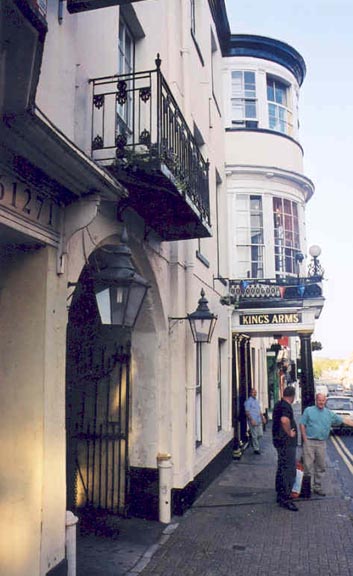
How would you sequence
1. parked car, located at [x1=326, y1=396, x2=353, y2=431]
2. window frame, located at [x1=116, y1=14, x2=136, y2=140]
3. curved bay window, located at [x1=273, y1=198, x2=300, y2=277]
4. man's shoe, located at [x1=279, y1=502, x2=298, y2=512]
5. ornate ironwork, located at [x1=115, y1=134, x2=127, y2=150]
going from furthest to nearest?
parked car, located at [x1=326, y1=396, x2=353, y2=431] < curved bay window, located at [x1=273, y1=198, x2=300, y2=277] < man's shoe, located at [x1=279, y1=502, x2=298, y2=512] < window frame, located at [x1=116, y1=14, x2=136, y2=140] < ornate ironwork, located at [x1=115, y1=134, x2=127, y2=150]

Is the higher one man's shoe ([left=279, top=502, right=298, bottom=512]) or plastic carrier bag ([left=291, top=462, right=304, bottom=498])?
plastic carrier bag ([left=291, top=462, right=304, bottom=498])

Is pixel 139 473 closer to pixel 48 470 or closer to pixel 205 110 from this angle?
pixel 48 470

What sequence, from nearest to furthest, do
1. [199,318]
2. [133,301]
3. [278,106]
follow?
[133,301] < [199,318] < [278,106]

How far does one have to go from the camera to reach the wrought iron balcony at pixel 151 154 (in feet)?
16.5

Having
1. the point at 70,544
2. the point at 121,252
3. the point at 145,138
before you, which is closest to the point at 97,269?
the point at 121,252

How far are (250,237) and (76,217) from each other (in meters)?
10.3

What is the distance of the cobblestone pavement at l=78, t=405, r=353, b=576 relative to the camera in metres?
5.62

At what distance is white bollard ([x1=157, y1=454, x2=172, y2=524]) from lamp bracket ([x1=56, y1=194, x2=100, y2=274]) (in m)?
3.83

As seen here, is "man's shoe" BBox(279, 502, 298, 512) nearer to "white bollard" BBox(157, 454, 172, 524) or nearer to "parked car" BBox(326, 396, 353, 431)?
"white bollard" BBox(157, 454, 172, 524)

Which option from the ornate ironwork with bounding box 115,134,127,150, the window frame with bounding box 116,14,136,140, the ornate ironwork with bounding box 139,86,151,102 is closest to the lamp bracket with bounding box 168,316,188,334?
the window frame with bounding box 116,14,136,140

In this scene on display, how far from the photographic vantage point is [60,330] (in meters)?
4.38

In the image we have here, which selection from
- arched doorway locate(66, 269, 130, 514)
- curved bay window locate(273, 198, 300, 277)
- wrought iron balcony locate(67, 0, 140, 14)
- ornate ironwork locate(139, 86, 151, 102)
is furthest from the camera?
curved bay window locate(273, 198, 300, 277)

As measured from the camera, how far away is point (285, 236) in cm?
1446

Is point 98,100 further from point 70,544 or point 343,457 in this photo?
point 343,457
